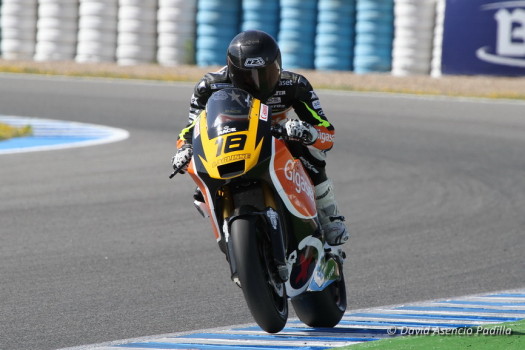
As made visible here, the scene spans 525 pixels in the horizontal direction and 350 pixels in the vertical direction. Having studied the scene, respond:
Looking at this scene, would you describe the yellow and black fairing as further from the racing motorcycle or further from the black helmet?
the black helmet

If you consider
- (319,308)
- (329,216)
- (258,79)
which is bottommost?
(319,308)

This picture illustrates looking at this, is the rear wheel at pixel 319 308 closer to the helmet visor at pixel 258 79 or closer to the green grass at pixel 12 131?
the helmet visor at pixel 258 79

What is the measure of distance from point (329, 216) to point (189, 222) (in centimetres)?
325

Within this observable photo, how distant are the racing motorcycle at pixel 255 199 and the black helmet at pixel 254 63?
0.15 m

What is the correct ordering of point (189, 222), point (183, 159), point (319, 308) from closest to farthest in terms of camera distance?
1. point (183, 159)
2. point (319, 308)
3. point (189, 222)

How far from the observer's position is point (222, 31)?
18812 mm

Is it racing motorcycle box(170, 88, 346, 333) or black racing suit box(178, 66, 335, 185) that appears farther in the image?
black racing suit box(178, 66, 335, 185)

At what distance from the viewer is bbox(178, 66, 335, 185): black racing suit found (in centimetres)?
493

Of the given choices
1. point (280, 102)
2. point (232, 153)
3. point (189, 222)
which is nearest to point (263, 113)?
point (232, 153)

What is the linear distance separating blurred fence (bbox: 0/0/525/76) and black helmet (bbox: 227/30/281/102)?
1244cm

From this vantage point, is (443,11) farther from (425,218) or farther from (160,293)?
(160,293)

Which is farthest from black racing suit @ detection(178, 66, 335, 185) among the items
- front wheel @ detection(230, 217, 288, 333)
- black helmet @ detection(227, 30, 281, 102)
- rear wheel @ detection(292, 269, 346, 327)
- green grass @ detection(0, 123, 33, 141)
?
green grass @ detection(0, 123, 33, 141)

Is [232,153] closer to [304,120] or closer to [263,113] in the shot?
[263,113]

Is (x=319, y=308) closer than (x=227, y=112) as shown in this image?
No
